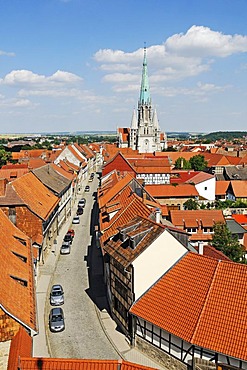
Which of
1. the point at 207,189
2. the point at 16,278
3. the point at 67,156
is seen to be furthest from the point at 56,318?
the point at 67,156

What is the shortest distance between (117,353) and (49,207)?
922 inches

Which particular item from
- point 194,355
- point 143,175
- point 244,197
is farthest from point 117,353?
point 143,175

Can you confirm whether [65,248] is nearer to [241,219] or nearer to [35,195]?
[35,195]

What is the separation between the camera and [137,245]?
2762 cm

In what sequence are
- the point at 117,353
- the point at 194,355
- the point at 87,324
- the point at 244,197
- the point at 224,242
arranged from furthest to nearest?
1. the point at 244,197
2. the point at 224,242
3. the point at 87,324
4. the point at 117,353
5. the point at 194,355

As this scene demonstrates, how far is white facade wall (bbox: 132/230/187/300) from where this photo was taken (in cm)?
2600

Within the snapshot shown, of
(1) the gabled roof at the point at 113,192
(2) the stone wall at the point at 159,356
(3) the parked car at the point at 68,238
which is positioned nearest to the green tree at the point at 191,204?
(1) the gabled roof at the point at 113,192

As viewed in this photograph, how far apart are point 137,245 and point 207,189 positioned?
55718 mm

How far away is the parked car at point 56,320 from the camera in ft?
93.8

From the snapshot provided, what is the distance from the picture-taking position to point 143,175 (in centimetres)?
8969

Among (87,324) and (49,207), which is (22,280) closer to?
(87,324)

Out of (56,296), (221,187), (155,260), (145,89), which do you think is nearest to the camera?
(155,260)

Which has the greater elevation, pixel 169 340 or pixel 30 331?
pixel 30 331

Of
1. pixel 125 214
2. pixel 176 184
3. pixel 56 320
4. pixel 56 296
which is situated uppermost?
pixel 125 214
